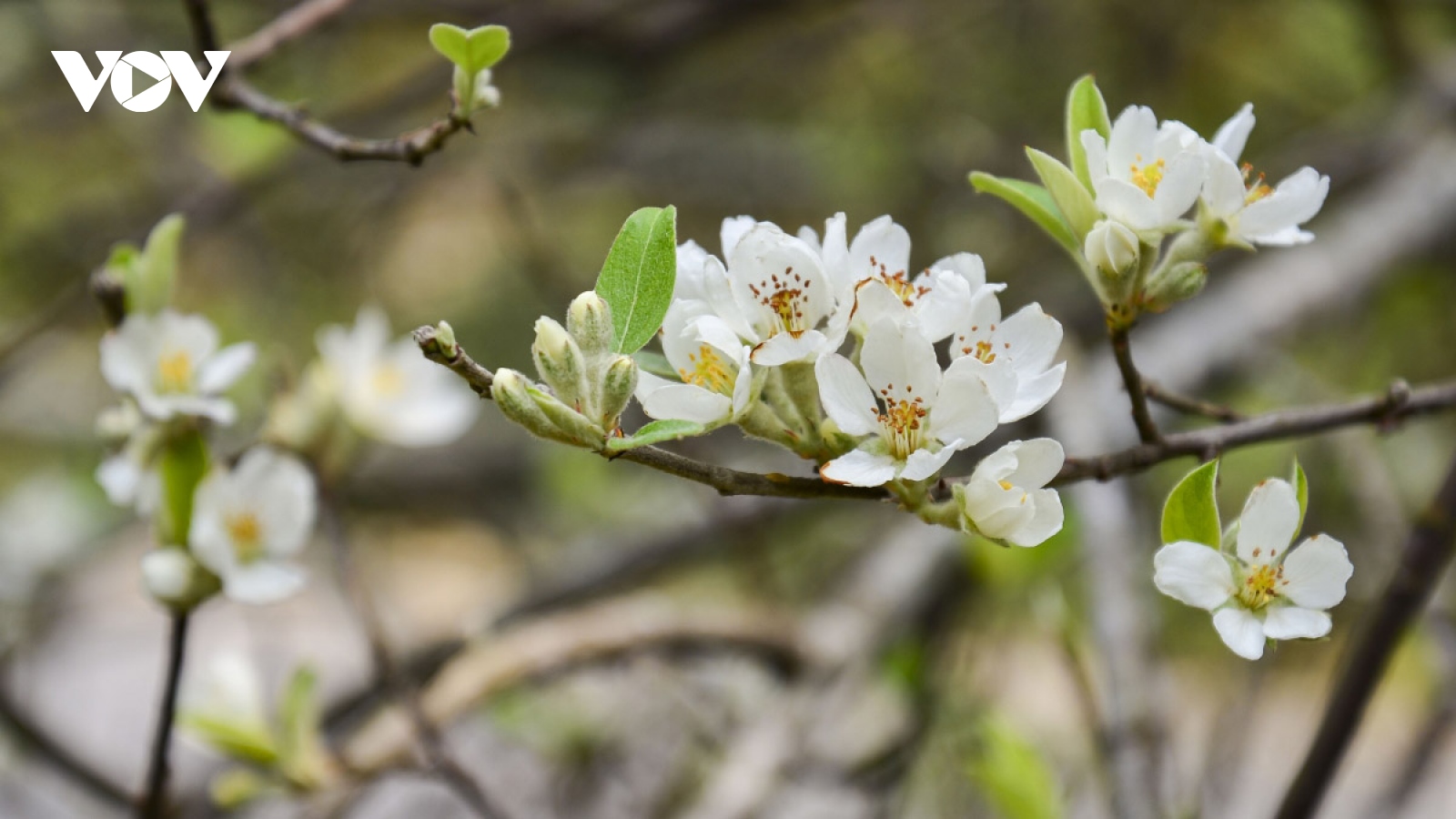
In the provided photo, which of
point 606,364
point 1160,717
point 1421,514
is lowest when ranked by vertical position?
point 1160,717

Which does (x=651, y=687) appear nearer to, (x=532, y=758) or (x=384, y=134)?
(x=532, y=758)

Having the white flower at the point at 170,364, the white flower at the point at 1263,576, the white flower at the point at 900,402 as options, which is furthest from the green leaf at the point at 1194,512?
the white flower at the point at 170,364

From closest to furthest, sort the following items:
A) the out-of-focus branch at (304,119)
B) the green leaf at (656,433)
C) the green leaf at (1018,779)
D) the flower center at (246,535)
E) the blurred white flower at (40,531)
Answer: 1. the green leaf at (656,433)
2. the out-of-focus branch at (304,119)
3. the flower center at (246,535)
4. the green leaf at (1018,779)
5. the blurred white flower at (40,531)

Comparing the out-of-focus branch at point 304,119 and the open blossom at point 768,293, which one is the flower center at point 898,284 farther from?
the out-of-focus branch at point 304,119

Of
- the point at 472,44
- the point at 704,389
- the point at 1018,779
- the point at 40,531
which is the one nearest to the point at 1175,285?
the point at 704,389

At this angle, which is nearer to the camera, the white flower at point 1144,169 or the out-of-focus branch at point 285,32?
the white flower at point 1144,169

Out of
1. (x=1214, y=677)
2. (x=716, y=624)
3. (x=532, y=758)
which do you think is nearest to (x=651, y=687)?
(x=532, y=758)

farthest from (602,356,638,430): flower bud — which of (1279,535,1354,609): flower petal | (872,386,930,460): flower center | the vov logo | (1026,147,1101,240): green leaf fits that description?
the vov logo
